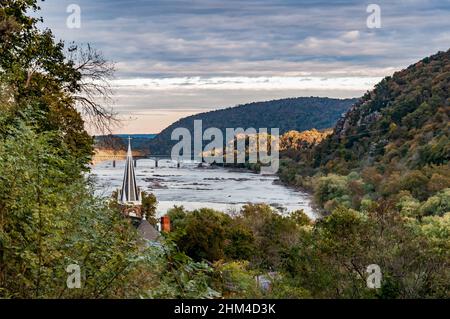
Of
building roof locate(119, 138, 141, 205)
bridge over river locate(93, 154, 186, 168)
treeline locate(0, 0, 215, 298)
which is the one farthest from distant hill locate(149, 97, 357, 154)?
treeline locate(0, 0, 215, 298)

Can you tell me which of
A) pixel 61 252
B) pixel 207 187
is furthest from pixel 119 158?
Result: pixel 207 187

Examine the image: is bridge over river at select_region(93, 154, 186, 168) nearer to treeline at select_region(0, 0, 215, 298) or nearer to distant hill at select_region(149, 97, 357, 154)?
distant hill at select_region(149, 97, 357, 154)

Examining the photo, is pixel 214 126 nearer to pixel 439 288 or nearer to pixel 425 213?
pixel 425 213

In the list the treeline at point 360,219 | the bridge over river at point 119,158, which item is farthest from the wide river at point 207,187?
the treeline at point 360,219

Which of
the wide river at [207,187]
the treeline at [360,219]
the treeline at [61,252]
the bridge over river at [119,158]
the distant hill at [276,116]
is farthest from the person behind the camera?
the distant hill at [276,116]

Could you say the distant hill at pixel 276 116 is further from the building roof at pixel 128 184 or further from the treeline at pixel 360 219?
the building roof at pixel 128 184
